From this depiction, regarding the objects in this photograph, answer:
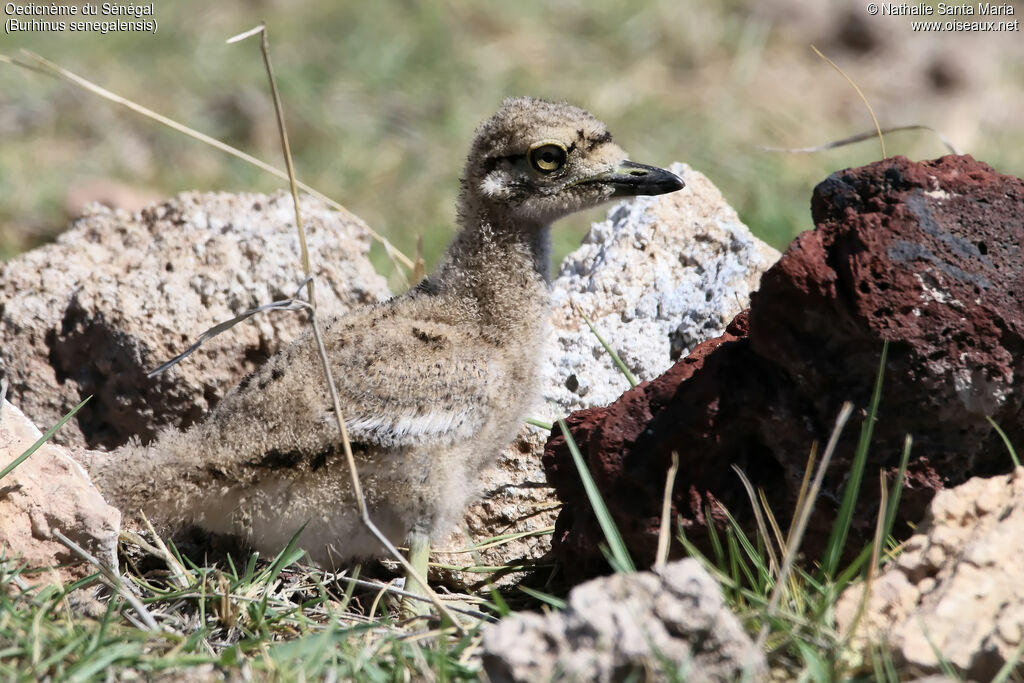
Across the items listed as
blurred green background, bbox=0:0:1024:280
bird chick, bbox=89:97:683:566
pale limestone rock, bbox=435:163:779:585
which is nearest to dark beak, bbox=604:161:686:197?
bird chick, bbox=89:97:683:566

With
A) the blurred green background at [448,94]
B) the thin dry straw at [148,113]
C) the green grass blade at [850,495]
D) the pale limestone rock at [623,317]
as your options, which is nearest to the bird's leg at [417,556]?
the pale limestone rock at [623,317]

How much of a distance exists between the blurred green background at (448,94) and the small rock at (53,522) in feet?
12.5

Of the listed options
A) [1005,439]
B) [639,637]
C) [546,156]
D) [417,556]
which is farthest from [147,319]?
[1005,439]

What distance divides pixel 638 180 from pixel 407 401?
1.17 m

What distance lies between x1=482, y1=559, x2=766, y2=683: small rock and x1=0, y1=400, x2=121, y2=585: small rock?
137 centimetres

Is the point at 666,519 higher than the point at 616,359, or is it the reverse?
the point at 616,359

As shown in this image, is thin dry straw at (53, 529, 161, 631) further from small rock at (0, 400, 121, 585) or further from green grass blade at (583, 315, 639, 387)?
green grass blade at (583, 315, 639, 387)

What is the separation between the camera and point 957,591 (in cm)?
264

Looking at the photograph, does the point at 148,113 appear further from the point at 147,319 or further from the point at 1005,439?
the point at 1005,439

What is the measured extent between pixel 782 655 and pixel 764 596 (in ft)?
0.85

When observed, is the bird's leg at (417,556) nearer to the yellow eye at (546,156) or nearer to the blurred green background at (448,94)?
the yellow eye at (546,156)

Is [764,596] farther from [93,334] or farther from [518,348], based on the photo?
[93,334]

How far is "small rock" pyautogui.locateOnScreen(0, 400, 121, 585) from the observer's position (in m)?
3.29

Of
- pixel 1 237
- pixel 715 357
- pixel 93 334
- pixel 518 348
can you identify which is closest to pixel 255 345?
pixel 93 334
